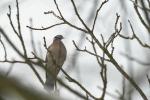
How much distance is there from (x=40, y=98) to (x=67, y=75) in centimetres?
207

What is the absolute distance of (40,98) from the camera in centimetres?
76

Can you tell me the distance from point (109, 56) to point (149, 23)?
69 centimetres

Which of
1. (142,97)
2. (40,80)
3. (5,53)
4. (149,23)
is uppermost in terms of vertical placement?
(149,23)

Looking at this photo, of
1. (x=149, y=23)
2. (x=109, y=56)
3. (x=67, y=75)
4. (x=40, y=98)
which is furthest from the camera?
(x=149, y=23)

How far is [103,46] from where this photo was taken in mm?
3326

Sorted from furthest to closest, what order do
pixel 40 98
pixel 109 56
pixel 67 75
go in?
pixel 109 56, pixel 67 75, pixel 40 98

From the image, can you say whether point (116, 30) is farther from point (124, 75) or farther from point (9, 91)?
point (9, 91)

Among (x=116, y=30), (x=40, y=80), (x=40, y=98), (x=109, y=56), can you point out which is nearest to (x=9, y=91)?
(x=40, y=98)

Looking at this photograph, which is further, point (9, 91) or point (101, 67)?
point (101, 67)

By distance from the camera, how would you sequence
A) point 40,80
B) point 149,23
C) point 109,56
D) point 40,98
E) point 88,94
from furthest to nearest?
point 149,23 → point 109,56 → point 40,80 → point 88,94 → point 40,98

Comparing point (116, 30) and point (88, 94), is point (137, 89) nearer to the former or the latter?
point (88, 94)

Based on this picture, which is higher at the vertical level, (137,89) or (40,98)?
(40,98)

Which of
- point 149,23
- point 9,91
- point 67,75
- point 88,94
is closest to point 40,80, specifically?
point 67,75

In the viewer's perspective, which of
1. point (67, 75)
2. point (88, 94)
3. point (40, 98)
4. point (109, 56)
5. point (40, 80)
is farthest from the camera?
point (109, 56)
